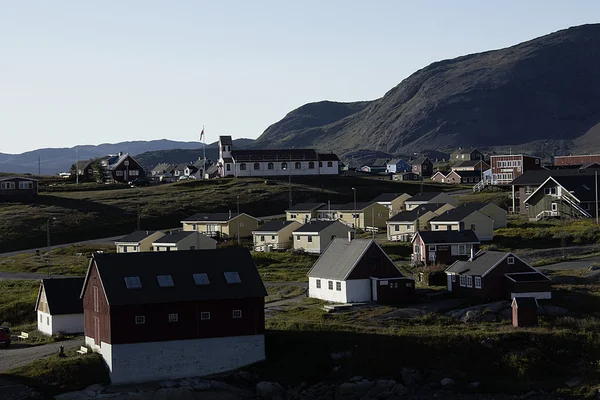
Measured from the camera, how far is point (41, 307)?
5650cm

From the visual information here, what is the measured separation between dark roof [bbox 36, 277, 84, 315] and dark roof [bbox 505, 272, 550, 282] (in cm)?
2467

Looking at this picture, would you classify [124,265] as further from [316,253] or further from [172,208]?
[172,208]

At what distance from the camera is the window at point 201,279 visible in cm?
4872

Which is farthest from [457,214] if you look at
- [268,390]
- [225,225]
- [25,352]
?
[25,352]

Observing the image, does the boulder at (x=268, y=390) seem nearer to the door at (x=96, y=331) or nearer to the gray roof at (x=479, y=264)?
the door at (x=96, y=331)

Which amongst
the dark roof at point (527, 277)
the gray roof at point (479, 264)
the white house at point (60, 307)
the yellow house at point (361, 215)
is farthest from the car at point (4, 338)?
the yellow house at point (361, 215)

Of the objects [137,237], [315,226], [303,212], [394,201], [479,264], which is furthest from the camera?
[394,201]

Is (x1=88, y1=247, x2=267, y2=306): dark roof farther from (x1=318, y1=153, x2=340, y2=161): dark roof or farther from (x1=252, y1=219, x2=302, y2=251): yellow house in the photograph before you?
(x1=318, y1=153, x2=340, y2=161): dark roof

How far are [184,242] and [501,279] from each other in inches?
1312

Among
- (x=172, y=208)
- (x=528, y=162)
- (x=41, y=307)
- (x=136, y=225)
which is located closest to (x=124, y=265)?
(x=41, y=307)

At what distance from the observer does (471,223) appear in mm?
86250

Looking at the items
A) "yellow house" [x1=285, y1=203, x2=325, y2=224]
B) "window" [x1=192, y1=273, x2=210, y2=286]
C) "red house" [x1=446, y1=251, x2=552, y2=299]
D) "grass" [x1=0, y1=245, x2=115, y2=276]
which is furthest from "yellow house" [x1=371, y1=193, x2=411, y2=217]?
"window" [x1=192, y1=273, x2=210, y2=286]

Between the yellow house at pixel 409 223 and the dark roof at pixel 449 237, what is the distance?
50.9 ft

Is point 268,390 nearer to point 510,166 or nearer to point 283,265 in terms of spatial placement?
point 283,265
